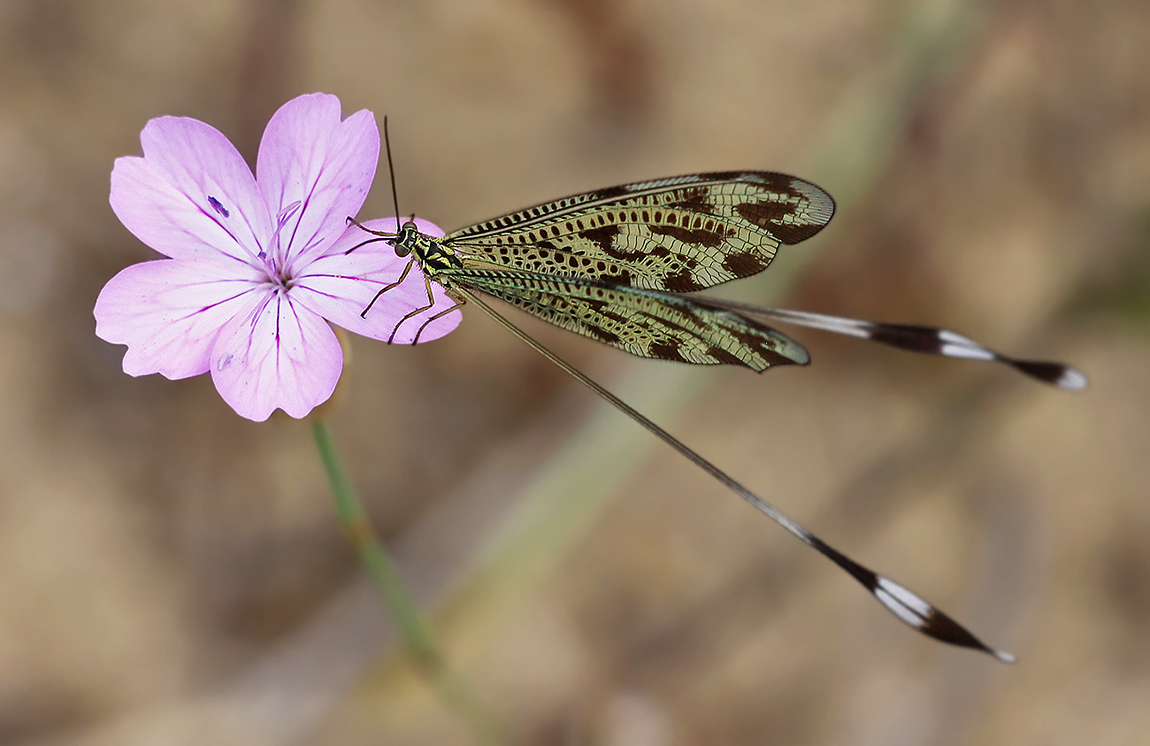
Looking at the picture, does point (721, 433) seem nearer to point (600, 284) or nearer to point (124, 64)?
point (600, 284)

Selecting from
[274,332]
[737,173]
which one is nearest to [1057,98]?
[737,173]

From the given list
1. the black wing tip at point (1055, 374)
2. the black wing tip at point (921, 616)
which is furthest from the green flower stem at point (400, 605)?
the black wing tip at point (1055, 374)

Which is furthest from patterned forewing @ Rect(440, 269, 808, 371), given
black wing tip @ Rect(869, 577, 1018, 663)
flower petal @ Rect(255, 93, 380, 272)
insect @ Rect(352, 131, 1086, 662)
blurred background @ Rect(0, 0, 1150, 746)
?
blurred background @ Rect(0, 0, 1150, 746)

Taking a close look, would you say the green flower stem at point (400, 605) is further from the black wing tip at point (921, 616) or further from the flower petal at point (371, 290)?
the black wing tip at point (921, 616)

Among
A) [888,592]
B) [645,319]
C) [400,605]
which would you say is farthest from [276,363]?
[888,592]

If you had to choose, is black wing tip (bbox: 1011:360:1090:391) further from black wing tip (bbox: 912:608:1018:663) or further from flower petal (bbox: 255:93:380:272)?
flower petal (bbox: 255:93:380:272)

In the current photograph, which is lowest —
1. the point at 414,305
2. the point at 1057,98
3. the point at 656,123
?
the point at 1057,98
